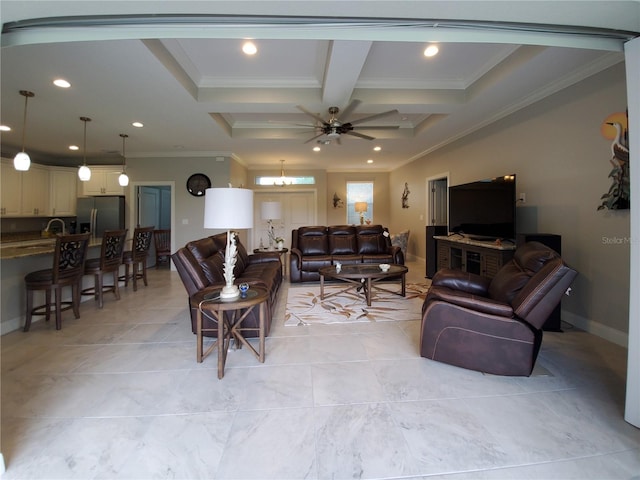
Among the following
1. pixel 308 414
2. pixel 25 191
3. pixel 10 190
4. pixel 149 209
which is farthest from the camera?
pixel 149 209

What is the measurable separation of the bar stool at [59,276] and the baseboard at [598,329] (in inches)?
219

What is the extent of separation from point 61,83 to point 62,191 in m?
4.55

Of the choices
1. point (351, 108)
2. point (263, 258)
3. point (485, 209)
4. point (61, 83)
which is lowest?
point (263, 258)

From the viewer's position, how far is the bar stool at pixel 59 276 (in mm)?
3041

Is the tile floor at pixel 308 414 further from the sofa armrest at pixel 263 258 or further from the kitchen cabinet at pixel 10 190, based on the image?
the kitchen cabinet at pixel 10 190

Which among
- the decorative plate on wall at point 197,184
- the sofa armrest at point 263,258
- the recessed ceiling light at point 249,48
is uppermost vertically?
the recessed ceiling light at point 249,48

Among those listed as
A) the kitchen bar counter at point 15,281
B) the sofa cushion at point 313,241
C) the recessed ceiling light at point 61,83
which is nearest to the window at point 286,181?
the sofa cushion at point 313,241

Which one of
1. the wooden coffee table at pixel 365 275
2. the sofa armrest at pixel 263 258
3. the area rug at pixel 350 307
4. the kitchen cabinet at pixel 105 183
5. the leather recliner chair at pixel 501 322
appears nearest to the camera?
the leather recliner chair at pixel 501 322

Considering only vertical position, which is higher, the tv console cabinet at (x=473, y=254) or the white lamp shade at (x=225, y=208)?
the white lamp shade at (x=225, y=208)

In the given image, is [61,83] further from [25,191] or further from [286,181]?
[286,181]

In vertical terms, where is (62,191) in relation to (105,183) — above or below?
below

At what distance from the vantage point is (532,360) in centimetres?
209

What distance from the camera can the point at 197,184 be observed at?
255 inches

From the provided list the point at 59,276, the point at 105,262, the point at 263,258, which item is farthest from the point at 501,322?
the point at 105,262
